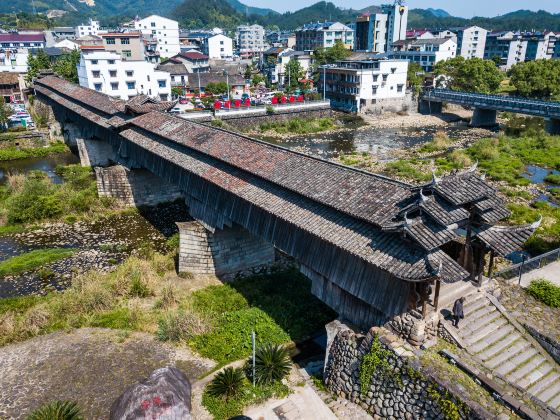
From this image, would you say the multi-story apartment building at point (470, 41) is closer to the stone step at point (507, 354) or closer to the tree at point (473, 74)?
the tree at point (473, 74)

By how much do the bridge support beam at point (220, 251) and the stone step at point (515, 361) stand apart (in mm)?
15190

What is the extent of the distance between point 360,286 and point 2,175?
1898 inches

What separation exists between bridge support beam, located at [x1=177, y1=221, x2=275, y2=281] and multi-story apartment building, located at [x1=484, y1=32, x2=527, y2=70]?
398 feet

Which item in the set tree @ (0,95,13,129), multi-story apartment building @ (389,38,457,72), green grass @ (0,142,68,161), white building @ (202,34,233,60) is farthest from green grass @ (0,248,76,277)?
white building @ (202,34,233,60)

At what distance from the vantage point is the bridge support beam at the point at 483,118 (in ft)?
239

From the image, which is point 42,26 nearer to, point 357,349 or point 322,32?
point 322,32

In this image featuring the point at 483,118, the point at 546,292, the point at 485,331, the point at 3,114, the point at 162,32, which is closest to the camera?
the point at 485,331

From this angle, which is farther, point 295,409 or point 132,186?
point 132,186

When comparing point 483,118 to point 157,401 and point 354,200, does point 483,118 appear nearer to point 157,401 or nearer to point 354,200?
point 354,200

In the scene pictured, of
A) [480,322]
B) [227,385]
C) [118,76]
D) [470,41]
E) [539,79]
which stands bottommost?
[227,385]

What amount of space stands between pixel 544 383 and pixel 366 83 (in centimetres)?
6948

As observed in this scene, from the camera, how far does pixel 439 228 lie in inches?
543

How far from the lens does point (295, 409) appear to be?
15.9 m

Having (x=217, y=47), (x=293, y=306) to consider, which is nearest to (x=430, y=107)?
(x=293, y=306)
